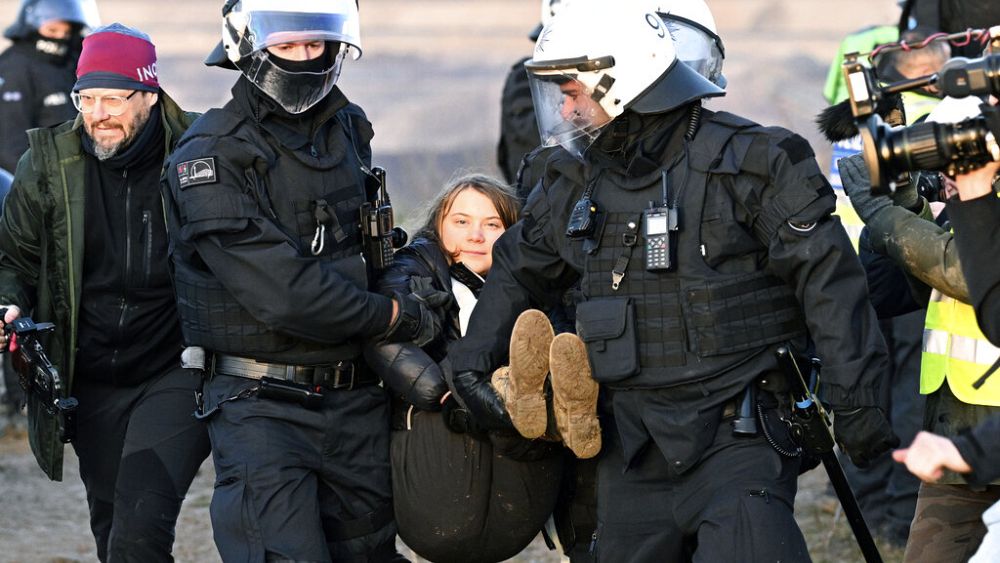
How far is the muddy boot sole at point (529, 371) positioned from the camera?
4.66 meters

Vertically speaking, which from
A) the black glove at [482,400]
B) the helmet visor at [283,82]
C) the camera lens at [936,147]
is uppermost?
the helmet visor at [283,82]

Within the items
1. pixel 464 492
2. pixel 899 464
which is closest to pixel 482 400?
pixel 464 492

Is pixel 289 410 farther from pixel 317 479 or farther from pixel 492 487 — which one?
pixel 492 487

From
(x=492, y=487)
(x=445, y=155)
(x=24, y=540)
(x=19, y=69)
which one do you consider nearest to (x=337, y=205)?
(x=492, y=487)

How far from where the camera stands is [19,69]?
9203 mm

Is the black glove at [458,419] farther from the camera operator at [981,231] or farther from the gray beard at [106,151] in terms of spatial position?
→ the camera operator at [981,231]

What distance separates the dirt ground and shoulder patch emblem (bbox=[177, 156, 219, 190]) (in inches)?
174

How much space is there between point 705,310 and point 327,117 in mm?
1485

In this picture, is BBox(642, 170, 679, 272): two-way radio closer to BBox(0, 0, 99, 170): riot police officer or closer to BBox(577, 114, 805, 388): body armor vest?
BBox(577, 114, 805, 388): body armor vest

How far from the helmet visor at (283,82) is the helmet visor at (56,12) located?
14.6ft

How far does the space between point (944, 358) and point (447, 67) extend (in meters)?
17.8

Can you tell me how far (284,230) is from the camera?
16.5 ft

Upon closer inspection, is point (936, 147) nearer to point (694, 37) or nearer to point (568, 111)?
point (568, 111)

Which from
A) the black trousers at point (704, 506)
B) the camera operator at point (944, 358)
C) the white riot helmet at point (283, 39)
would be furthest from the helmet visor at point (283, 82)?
the camera operator at point (944, 358)
